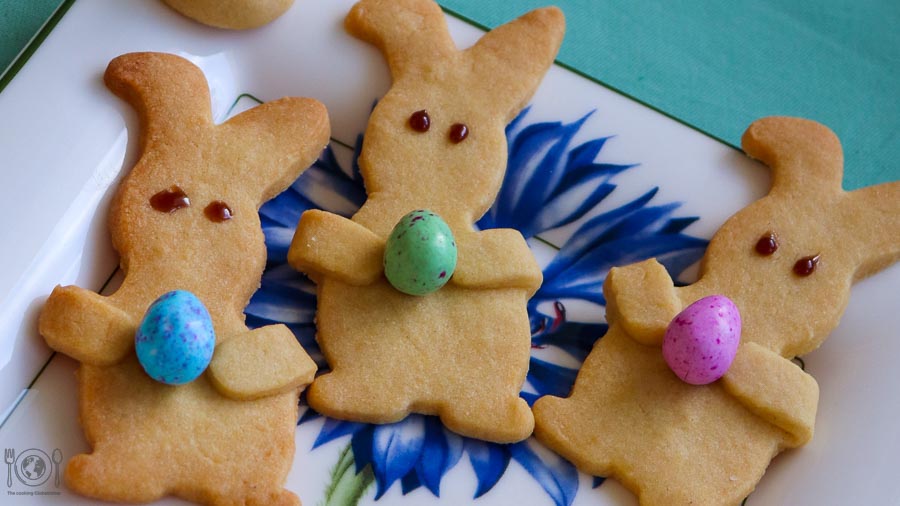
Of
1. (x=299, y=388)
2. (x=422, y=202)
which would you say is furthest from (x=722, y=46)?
(x=299, y=388)

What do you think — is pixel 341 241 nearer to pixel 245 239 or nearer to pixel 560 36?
pixel 245 239

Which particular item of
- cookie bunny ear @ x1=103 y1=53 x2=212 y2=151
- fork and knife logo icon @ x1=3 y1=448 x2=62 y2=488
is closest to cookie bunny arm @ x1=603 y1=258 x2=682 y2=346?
cookie bunny ear @ x1=103 y1=53 x2=212 y2=151

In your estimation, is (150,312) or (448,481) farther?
(448,481)

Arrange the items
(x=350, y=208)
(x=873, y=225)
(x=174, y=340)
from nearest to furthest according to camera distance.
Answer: (x=174, y=340) → (x=873, y=225) → (x=350, y=208)

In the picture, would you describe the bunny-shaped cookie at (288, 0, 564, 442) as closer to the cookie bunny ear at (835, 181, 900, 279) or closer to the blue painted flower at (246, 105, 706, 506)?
the blue painted flower at (246, 105, 706, 506)

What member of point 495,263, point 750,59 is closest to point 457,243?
point 495,263

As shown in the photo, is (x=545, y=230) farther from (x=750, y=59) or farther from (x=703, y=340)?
(x=750, y=59)

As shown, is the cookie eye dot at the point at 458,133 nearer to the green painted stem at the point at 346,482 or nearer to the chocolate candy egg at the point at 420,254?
the chocolate candy egg at the point at 420,254
